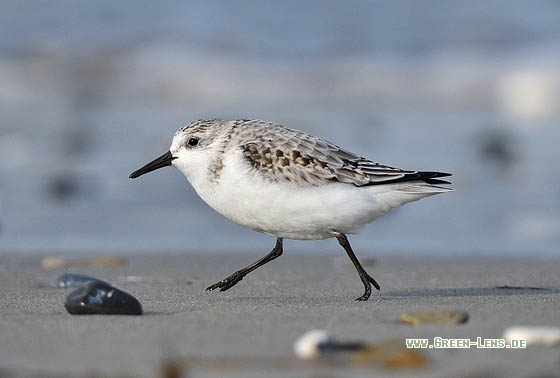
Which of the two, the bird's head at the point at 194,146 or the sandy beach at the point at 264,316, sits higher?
the bird's head at the point at 194,146

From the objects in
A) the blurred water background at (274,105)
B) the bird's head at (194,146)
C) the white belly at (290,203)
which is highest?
the bird's head at (194,146)

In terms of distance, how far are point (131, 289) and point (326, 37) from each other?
1140 cm

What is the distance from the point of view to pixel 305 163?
4785mm

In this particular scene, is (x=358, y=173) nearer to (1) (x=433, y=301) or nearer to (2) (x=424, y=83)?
(1) (x=433, y=301)

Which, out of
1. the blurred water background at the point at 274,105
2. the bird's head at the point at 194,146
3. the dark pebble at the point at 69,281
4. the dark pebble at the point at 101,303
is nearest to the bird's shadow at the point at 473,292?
the bird's head at the point at 194,146

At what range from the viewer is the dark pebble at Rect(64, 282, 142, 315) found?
4.17 metres

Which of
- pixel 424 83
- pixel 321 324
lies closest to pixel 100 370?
pixel 321 324

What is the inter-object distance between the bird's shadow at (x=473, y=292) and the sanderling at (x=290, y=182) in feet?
1.36

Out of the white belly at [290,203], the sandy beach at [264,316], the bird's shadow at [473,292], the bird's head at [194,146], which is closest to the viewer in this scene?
the sandy beach at [264,316]

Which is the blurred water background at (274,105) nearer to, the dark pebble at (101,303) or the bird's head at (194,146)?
the bird's head at (194,146)

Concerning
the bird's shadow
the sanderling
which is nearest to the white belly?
the sanderling

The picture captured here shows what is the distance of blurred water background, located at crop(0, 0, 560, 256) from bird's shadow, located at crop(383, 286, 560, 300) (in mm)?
1908

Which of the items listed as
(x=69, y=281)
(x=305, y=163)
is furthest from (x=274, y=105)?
(x=305, y=163)

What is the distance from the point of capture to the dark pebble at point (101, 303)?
4.17 meters
